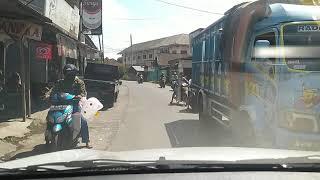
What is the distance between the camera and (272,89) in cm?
891

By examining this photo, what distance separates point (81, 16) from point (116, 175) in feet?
119

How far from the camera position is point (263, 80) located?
9227 mm

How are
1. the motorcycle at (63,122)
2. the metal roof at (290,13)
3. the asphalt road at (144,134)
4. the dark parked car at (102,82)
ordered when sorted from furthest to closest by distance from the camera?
the dark parked car at (102,82), the asphalt road at (144,134), the motorcycle at (63,122), the metal roof at (290,13)

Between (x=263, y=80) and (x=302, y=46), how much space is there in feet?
2.87

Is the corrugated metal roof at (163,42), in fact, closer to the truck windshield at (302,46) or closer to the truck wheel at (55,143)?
the truck wheel at (55,143)

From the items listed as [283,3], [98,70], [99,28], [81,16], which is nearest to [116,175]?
[283,3]

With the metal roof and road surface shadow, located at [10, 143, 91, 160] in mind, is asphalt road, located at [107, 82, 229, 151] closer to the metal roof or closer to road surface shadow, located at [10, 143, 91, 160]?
road surface shadow, located at [10, 143, 91, 160]

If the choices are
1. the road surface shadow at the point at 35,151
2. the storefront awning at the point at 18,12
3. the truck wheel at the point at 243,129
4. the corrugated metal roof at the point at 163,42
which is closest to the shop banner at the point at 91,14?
the storefront awning at the point at 18,12

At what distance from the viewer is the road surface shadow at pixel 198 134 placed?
1277 centimetres

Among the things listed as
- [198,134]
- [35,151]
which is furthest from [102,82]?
[35,151]

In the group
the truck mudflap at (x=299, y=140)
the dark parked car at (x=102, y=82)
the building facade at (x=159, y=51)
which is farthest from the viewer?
the building facade at (x=159, y=51)

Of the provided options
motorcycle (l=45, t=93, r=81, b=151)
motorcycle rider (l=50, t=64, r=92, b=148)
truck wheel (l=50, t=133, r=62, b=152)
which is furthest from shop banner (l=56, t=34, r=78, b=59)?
truck wheel (l=50, t=133, r=62, b=152)

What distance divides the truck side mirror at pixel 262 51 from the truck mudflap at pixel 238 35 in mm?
537

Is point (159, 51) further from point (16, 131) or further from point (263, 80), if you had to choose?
point (263, 80)
